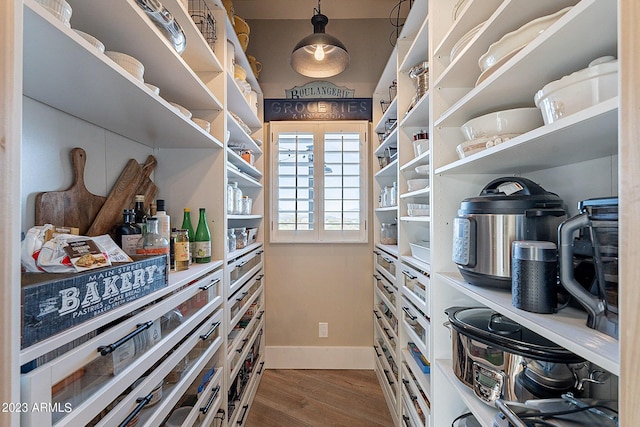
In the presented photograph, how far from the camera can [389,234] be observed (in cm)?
242

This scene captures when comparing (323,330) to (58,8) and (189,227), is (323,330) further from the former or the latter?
(58,8)

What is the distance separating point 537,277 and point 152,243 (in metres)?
1.21

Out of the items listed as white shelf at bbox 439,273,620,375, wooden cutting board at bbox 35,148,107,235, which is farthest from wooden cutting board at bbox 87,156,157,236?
white shelf at bbox 439,273,620,375

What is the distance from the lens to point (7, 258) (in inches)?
18.4

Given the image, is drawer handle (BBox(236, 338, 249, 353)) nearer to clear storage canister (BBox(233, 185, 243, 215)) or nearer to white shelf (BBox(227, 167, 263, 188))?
clear storage canister (BBox(233, 185, 243, 215))

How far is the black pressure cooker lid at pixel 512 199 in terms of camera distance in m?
A: 0.85

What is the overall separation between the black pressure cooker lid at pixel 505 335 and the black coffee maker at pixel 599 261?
0.48 ft

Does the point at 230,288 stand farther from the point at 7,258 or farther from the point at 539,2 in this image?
the point at 539,2

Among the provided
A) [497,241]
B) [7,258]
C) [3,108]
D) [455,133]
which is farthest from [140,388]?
[455,133]

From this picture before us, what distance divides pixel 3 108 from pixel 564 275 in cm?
109

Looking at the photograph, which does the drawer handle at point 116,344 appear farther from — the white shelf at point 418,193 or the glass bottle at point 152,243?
the white shelf at point 418,193

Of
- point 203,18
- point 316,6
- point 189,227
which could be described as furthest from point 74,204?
point 316,6

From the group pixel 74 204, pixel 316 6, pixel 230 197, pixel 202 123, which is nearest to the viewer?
pixel 74 204

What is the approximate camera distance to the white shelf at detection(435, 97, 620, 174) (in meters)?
0.56
